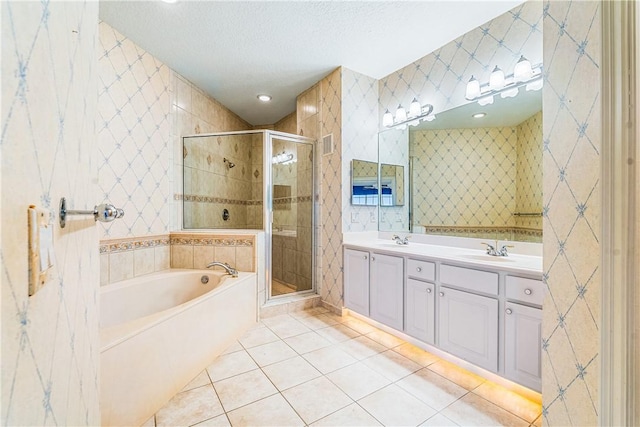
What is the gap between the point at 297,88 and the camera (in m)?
3.16

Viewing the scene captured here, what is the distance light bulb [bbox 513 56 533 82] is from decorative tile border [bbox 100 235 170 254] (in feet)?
10.7

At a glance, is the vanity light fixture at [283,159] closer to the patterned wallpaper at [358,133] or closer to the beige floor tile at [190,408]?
the patterned wallpaper at [358,133]

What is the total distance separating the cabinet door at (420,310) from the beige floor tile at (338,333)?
1.65 ft

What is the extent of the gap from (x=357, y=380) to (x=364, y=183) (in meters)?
1.81

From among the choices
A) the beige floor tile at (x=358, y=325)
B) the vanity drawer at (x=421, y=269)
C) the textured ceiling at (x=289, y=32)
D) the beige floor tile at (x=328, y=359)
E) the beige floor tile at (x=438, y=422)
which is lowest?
the beige floor tile at (x=358, y=325)

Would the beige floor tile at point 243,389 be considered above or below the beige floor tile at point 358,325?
above

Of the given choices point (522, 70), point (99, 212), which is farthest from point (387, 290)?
point (99, 212)

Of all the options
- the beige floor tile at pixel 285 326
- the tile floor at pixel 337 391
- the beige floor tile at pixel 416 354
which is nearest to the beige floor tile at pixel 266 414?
the tile floor at pixel 337 391

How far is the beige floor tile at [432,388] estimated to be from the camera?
58.3 inches

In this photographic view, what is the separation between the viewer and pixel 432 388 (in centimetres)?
158

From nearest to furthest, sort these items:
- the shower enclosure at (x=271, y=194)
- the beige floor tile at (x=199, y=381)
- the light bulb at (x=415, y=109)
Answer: the beige floor tile at (x=199, y=381) < the light bulb at (x=415, y=109) < the shower enclosure at (x=271, y=194)

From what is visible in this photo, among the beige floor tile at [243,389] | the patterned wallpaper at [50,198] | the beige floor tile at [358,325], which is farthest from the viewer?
the beige floor tile at [358,325]

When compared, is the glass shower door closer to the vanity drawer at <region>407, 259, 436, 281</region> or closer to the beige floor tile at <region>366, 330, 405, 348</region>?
the beige floor tile at <region>366, 330, 405, 348</region>

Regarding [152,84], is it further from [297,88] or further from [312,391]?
[312,391]
